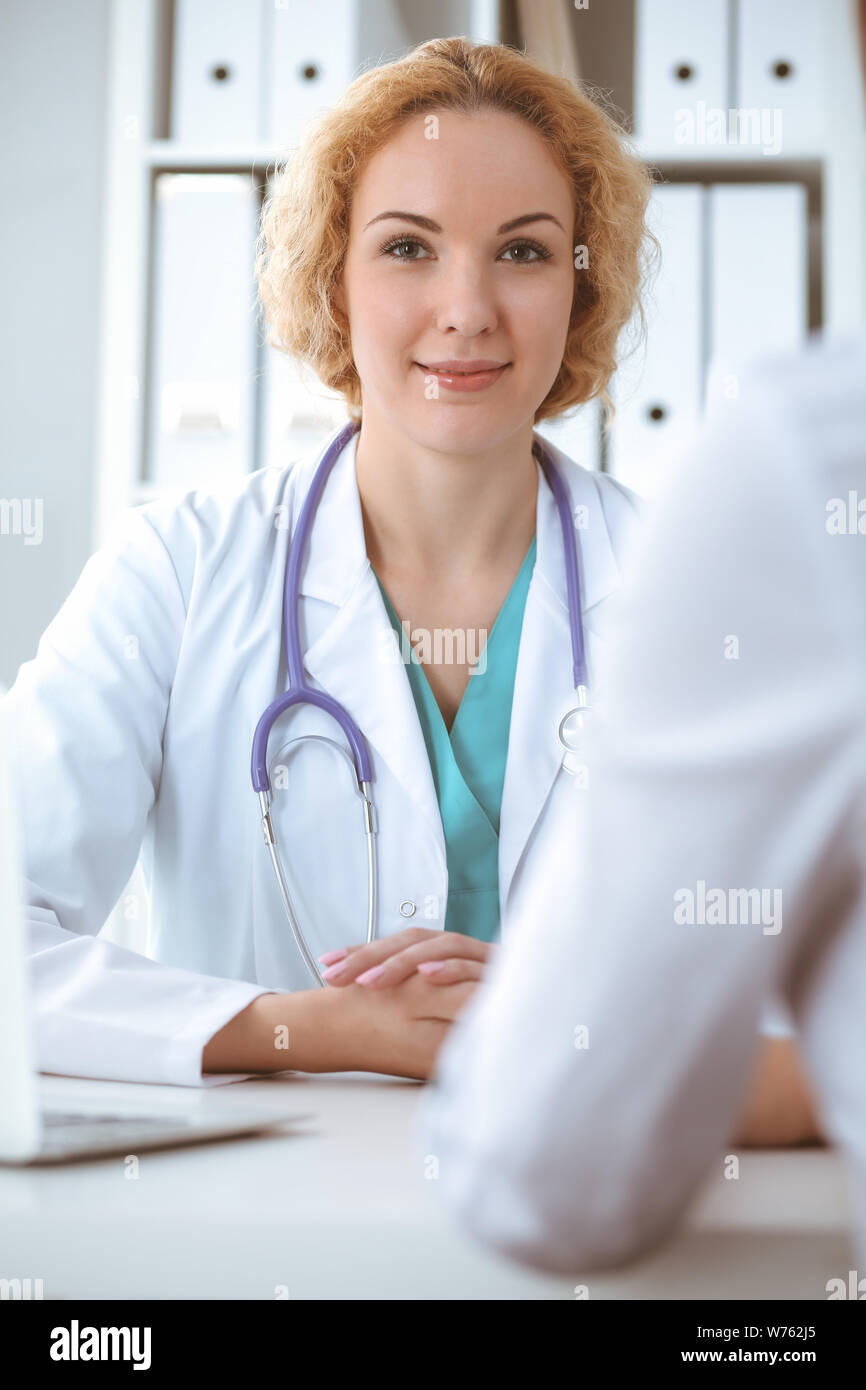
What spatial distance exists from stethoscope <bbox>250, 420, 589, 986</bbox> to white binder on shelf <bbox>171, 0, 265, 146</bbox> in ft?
2.43

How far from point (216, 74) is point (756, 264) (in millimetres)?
813

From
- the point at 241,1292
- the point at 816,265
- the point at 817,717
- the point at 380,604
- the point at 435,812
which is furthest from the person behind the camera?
the point at 816,265

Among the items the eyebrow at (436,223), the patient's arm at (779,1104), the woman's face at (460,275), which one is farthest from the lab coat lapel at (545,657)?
the patient's arm at (779,1104)

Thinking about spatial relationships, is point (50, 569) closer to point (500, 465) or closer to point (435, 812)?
point (500, 465)

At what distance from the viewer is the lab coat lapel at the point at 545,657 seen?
1.19m

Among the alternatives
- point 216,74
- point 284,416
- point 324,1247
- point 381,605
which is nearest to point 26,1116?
point 324,1247

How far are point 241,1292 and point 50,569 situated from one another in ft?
5.44

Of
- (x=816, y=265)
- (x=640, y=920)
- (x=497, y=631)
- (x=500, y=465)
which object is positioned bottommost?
(x=640, y=920)

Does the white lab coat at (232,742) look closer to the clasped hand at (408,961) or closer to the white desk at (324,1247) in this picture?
the clasped hand at (408,961)

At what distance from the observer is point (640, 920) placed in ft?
1.18

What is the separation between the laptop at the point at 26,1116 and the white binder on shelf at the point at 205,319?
4.35 ft

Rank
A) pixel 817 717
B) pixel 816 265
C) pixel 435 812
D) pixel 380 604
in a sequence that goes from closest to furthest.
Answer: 1. pixel 817 717
2. pixel 435 812
3. pixel 380 604
4. pixel 816 265

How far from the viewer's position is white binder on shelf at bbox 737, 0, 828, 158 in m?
1.80
